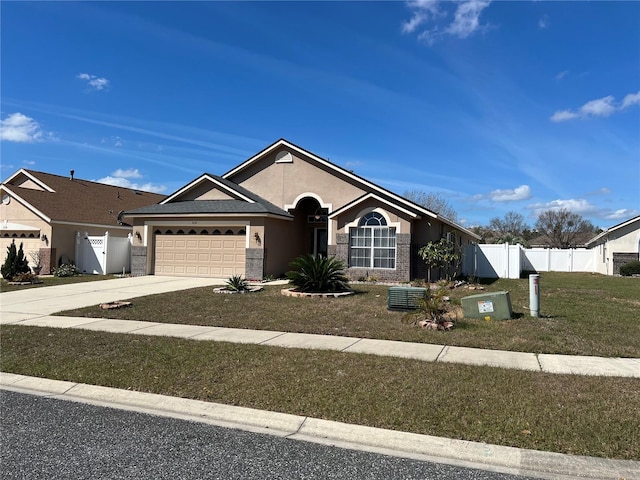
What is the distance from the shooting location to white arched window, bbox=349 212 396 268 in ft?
66.3

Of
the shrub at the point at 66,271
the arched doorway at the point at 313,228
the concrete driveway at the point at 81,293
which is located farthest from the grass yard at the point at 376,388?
the arched doorway at the point at 313,228

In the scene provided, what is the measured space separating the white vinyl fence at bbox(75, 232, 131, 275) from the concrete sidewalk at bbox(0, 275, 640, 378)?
7987mm

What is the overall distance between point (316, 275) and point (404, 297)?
360 centimetres

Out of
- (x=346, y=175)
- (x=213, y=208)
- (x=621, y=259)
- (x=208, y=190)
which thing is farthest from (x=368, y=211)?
(x=621, y=259)

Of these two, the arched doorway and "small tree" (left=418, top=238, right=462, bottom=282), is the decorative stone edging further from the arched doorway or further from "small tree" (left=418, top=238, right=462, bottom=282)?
the arched doorway

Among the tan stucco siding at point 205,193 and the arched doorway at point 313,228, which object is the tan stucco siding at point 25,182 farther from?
the arched doorway at point 313,228

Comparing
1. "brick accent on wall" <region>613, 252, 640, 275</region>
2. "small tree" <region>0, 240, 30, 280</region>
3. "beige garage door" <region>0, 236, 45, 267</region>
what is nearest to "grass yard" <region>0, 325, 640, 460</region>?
Result: "small tree" <region>0, 240, 30, 280</region>

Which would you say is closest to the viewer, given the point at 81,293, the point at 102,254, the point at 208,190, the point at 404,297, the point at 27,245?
the point at 404,297

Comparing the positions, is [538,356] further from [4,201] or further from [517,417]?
[4,201]

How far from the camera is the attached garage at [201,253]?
70.6 feet

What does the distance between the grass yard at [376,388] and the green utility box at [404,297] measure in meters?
4.41

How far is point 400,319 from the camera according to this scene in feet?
35.7

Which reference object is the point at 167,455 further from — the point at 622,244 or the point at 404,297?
the point at 622,244

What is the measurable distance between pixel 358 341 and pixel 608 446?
485 centimetres
